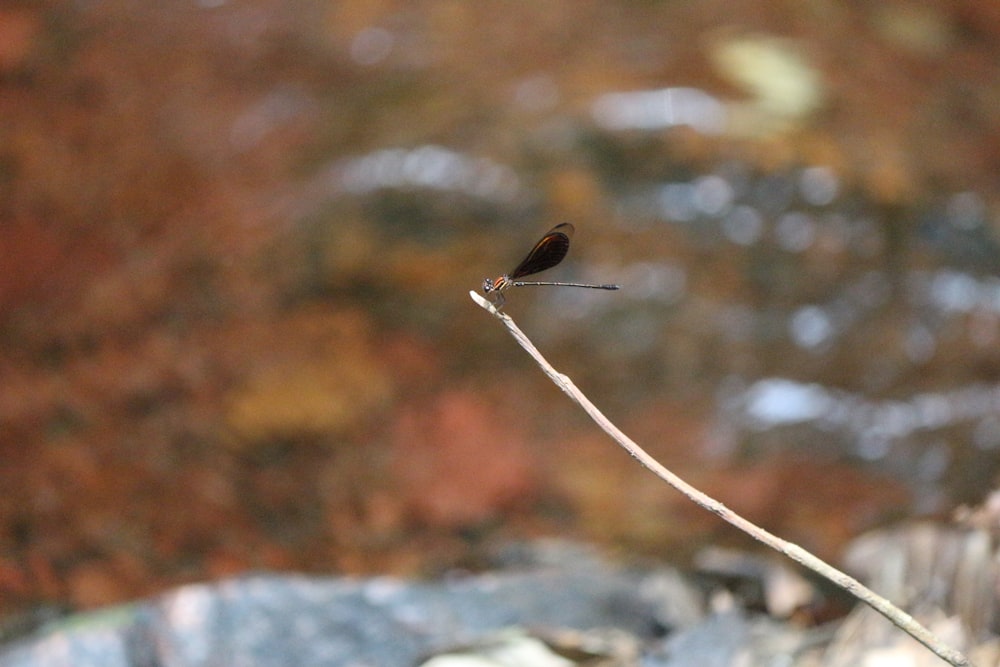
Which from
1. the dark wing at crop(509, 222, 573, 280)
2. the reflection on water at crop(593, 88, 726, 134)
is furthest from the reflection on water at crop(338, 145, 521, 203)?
the dark wing at crop(509, 222, 573, 280)

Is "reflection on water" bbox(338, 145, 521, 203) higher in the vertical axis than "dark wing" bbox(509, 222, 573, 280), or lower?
higher

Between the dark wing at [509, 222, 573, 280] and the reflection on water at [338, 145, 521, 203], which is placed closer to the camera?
the dark wing at [509, 222, 573, 280]

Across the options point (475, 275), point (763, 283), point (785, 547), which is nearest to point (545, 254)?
point (785, 547)

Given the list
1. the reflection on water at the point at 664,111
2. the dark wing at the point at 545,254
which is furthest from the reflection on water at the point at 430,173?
the dark wing at the point at 545,254

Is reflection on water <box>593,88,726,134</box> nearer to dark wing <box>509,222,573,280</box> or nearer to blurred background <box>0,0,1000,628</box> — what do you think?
blurred background <box>0,0,1000,628</box>

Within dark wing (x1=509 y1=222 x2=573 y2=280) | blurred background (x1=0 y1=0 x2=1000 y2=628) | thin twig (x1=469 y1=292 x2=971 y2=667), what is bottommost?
thin twig (x1=469 y1=292 x2=971 y2=667)

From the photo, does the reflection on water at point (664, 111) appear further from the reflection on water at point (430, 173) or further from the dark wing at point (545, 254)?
the dark wing at point (545, 254)

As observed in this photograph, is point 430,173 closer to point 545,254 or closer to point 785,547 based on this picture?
point 545,254

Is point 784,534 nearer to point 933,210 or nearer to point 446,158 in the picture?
point 933,210

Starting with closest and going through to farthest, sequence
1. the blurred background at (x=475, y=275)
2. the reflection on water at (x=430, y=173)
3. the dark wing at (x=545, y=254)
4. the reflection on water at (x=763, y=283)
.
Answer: the dark wing at (x=545, y=254)
the blurred background at (x=475, y=275)
the reflection on water at (x=763, y=283)
the reflection on water at (x=430, y=173)
